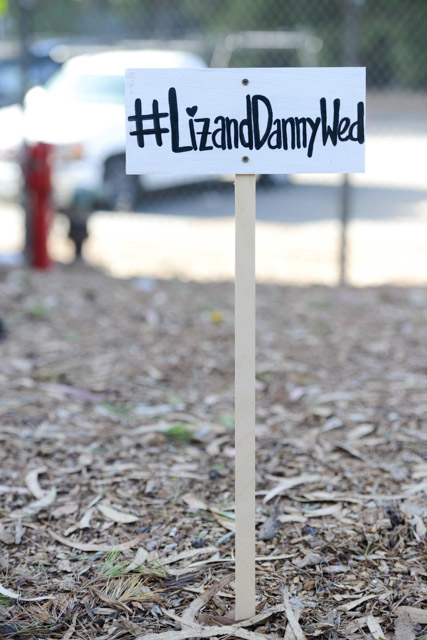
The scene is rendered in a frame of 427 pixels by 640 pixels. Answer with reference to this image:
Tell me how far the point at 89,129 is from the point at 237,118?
6.22 m

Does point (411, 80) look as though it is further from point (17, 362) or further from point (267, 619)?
point (267, 619)

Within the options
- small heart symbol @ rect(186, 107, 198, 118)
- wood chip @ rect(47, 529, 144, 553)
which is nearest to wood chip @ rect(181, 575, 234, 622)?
wood chip @ rect(47, 529, 144, 553)

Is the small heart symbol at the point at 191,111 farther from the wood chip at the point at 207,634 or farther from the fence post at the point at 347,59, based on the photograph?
the fence post at the point at 347,59

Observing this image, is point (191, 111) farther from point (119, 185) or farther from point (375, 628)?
point (119, 185)

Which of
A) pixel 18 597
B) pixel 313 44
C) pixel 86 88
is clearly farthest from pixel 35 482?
pixel 313 44

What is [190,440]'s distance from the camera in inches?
136

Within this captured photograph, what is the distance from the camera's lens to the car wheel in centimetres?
841

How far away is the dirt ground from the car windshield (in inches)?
137

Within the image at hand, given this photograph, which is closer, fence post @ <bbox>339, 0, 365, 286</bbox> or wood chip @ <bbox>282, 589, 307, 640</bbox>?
wood chip @ <bbox>282, 589, 307, 640</bbox>

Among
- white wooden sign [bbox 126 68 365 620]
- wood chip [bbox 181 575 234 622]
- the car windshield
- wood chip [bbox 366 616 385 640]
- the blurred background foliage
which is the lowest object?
wood chip [bbox 366 616 385 640]

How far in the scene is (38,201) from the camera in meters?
6.41

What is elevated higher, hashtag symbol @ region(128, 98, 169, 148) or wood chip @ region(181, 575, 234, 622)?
hashtag symbol @ region(128, 98, 169, 148)

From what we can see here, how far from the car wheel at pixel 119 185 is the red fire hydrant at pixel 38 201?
176 centimetres

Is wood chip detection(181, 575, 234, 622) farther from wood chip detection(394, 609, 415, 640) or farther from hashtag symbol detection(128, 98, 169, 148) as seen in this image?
hashtag symbol detection(128, 98, 169, 148)
